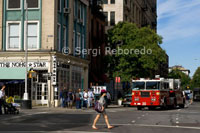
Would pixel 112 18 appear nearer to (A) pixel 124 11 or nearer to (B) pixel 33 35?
(A) pixel 124 11

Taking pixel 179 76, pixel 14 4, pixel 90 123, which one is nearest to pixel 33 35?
pixel 14 4

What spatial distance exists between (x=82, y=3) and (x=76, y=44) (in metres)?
5.42

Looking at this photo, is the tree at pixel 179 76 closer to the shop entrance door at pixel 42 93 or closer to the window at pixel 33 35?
the shop entrance door at pixel 42 93

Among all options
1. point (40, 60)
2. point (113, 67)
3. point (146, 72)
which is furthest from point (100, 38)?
point (40, 60)

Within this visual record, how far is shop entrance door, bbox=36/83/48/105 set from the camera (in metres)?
38.7

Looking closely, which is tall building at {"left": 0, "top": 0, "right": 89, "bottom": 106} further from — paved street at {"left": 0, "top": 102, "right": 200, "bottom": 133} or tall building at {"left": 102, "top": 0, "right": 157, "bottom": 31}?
tall building at {"left": 102, "top": 0, "right": 157, "bottom": 31}

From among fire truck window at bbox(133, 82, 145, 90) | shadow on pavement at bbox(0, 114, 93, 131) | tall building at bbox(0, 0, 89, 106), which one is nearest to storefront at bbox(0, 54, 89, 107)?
tall building at bbox(0, 0, 89, 106)

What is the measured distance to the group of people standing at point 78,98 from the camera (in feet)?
118

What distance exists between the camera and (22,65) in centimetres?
3847

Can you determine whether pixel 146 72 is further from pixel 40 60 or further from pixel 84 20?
pixel 40 60

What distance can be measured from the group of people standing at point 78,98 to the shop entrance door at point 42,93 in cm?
207

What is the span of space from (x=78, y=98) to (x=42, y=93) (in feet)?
15.3

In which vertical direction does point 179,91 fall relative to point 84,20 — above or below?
below

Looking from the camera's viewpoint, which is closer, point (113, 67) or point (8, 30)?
point (8, 30)
